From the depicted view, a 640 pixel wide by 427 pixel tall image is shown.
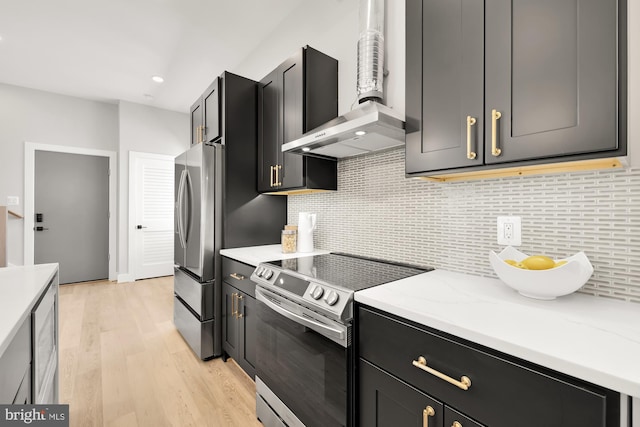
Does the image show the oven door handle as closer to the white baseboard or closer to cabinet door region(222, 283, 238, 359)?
cabinet door region(222, 283, 238, 359)

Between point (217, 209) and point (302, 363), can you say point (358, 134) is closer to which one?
point (302, 363)

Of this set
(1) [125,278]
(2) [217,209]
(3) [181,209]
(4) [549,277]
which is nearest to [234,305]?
(2) [217,209]

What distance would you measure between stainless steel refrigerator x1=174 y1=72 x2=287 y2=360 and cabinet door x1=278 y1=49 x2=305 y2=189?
44 centimetres

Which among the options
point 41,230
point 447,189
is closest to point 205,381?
point 447,189

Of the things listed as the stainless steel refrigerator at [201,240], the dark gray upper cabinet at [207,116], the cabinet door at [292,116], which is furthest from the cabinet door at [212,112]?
the cabinet door at [292,116]

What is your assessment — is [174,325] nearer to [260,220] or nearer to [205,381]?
[205,381]

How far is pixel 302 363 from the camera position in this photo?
4.28 feet

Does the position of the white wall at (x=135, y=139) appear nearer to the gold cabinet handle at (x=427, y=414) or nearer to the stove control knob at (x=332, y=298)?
the stove control knob at (x=332, y=298)

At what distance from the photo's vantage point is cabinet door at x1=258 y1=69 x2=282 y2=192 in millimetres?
2217

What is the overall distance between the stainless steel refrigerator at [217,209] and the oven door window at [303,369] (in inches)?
32.7

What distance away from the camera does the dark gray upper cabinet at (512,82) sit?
2.70 ft

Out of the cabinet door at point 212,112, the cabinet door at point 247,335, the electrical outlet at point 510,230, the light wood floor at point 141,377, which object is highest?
the cabinet door at point 212,112

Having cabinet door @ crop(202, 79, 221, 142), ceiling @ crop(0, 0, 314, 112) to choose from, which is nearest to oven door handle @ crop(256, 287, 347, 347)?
cabinet door @ crop(202, 79, 221, 142)

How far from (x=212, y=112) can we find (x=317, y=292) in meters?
2.06
